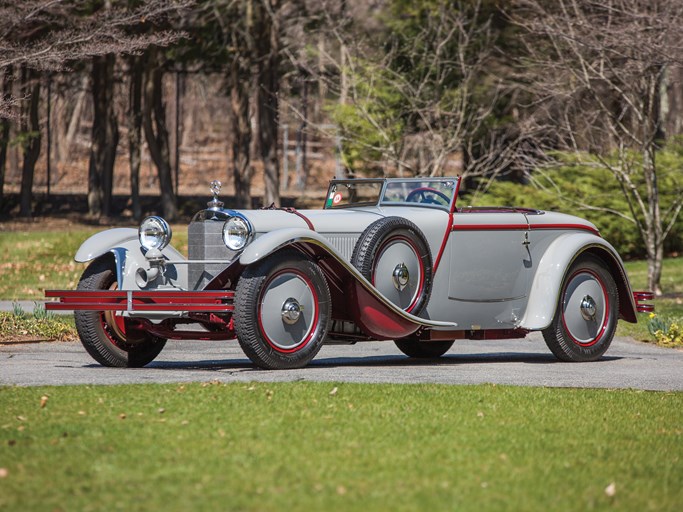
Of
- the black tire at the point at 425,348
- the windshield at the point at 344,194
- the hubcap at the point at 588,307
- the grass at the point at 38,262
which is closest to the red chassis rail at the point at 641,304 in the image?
Result: the hubcap at the point at 588,307

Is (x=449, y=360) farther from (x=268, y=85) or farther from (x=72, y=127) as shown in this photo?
(x=72, y=127)

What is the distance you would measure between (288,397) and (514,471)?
225cm

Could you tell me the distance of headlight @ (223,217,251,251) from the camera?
9141mm

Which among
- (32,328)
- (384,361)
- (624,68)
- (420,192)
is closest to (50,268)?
(32,328)

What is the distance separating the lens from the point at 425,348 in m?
11.7

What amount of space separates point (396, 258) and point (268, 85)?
2215cm

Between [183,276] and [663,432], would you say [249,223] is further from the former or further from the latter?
[663,432]

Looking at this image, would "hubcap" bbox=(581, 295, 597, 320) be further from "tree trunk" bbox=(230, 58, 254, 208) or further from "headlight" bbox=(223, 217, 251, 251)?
"tree trunk" bbox=(230, 58, 254, 208)

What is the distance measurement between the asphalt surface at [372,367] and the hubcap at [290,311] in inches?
15.5

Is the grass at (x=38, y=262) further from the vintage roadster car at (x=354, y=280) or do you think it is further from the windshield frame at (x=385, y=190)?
the vintage roadster car at (x=354, y=280)

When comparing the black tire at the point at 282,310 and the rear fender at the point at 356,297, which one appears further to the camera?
the rear fender at the point at 356,297

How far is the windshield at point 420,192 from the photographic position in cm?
1055

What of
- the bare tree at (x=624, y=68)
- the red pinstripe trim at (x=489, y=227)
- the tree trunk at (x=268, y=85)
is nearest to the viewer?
the red pinstripe trim at (x=489, y=227)

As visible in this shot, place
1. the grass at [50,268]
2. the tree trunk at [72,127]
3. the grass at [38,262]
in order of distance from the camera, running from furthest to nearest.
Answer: the tree trunk at [72,127]
the grass at [38,262]
the grass at [50,268]
